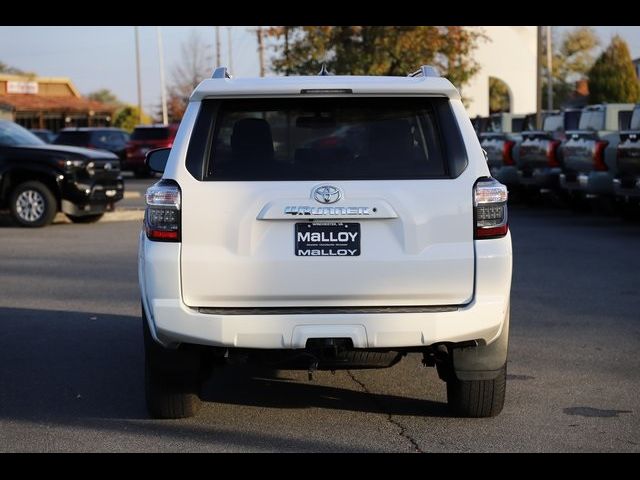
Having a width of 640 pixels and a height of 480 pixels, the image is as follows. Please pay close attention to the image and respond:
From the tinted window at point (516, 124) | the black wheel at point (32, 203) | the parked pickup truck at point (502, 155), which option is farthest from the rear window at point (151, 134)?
the black wheel at point (32, 203)

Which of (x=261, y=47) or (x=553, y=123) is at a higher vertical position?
(x=261, y=47)

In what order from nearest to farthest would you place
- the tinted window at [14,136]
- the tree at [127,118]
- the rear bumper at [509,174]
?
the tinted window at [14,136]
the rear bumper at [509,174]
the tree at [127,118]

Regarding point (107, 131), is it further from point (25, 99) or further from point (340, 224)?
point (340, 224)

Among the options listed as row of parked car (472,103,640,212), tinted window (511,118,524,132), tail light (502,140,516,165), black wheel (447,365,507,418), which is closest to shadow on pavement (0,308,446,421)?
black wheel (447,365,507,418)

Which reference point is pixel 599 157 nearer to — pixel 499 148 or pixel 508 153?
pixel 508 153

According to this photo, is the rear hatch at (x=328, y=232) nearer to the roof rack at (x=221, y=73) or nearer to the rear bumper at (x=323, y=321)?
the rear bumper at (x=323, y=321)

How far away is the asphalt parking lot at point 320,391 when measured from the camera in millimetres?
6059

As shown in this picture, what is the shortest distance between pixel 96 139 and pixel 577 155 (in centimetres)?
2243

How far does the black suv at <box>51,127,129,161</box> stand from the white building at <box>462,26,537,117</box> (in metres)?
17.1

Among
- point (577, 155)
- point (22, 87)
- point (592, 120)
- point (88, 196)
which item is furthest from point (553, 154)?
point (22, 87)

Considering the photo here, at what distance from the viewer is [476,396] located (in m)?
6.38

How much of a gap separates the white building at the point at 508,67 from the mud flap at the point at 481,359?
147 ft

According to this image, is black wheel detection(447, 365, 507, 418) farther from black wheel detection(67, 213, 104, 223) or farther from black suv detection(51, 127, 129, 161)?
black suv detection(51, 127, 129, 161)

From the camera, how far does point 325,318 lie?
19.1ft
